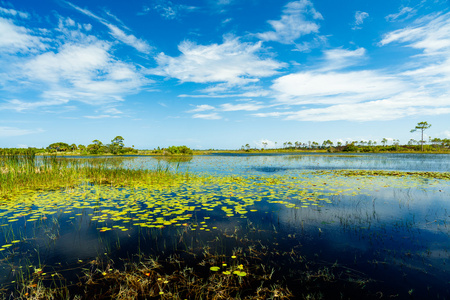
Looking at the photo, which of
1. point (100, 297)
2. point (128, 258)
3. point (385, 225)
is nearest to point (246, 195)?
point (385, 225)

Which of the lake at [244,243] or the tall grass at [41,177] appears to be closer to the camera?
the lake at [244,243]

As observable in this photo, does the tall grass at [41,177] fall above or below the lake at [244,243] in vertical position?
above

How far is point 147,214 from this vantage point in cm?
717

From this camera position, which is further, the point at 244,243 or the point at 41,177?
the point at 41,177

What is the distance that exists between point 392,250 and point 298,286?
2.84 meters

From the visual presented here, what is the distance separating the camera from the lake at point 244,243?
147 inches

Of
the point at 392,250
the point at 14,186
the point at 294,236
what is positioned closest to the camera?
the point at 392,250

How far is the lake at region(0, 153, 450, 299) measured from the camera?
12.3ft

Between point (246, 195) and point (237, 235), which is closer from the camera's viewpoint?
point (237, 235)

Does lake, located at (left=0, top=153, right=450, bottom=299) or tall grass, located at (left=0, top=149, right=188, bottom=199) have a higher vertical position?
tall grass, located at (left=0, top=149, right=188, bottom=199)

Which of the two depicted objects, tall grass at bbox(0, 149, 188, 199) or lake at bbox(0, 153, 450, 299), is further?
tall grass at bbox(0, 149, 188, 199)

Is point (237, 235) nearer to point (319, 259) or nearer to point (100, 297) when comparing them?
point (319, 259)

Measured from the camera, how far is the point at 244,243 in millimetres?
5215

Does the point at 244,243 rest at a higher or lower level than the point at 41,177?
lower
